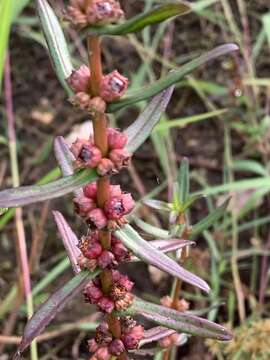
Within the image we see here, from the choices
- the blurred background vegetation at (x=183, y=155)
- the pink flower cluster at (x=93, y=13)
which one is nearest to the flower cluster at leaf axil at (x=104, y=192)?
the pink flower cluster at (x=93, y=13)

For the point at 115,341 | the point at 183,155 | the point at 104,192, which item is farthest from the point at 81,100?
the point at 183,155

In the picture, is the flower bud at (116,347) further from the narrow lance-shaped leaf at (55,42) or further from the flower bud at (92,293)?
the narrow lance-shaped leaf at (55,42)

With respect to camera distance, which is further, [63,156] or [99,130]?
[63,156]

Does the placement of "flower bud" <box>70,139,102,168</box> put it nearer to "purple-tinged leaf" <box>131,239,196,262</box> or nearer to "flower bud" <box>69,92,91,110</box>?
"flower bud" <box>69,92,91,110</box>

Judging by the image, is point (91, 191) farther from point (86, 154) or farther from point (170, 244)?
point (170, 244)

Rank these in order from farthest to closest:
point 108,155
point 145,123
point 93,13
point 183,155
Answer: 1. point 183,155
2. point 145,123
3. point 108,155
4. point 93,13

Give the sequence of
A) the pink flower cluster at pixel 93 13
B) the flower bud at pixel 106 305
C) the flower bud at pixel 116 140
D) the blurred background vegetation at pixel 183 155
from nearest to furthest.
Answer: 1. the pink flower cluster at pixel 93 13
2. the flower bud at pixel 116 140
3. the flower bud at pixel 106 305
4. the blurred background vegetation at pixel 183 155
